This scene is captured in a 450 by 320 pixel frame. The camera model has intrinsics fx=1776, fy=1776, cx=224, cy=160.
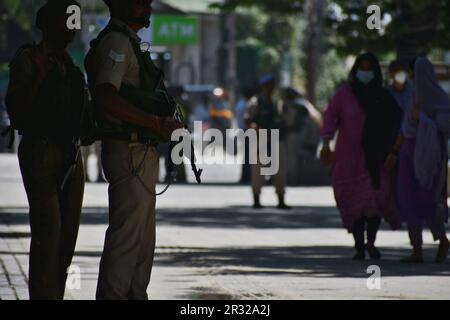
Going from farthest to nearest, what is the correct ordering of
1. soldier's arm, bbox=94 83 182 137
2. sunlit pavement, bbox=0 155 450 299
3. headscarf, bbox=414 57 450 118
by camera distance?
headscarf, bbox=414 57 450 118, sunlit pavement, bbox=0 155 450 299, soldier's arm, bbox=94 83 182 137

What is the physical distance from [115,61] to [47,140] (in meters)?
0.81

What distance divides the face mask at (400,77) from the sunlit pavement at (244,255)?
5.06 feet

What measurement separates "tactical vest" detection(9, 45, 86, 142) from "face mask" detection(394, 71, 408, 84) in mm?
6591

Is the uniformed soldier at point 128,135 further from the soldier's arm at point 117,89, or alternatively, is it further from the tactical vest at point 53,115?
the tactical vest at point 53,115

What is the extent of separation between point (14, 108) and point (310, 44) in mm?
40942

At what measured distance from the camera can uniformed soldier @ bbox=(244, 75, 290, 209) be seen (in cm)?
2306

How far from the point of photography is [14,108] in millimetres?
9477

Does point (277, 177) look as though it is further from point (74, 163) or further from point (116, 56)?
point (116, 56)

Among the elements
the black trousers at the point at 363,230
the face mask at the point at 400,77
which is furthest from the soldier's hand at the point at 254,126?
the black trousers at the point at 363,230

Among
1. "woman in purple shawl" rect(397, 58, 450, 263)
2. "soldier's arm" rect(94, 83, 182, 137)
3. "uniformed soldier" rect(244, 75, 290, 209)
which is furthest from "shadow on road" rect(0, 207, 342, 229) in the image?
"soldier's arm" rect(94, 83, 182, 137)

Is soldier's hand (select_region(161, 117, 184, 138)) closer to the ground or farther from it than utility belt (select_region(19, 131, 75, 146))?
farther from it

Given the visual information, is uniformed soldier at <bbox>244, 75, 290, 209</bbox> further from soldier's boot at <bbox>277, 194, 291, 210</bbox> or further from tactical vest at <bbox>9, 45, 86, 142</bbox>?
tactical vest at <bbox>9, 45, 86, 142</bbox>
